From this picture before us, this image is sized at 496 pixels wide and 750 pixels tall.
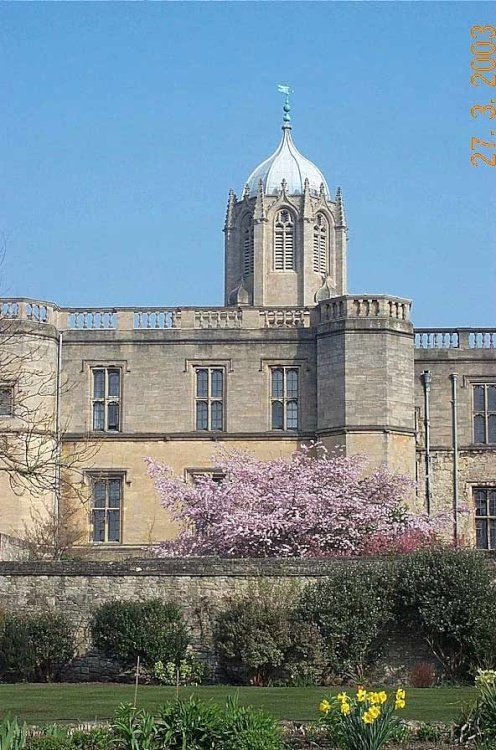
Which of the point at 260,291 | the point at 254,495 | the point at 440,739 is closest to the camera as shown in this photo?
the point at 440,739

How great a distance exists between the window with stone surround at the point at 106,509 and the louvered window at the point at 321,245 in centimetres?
1654

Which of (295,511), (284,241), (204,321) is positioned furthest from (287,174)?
(295,511)

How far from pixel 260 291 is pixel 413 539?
2189 centimetres

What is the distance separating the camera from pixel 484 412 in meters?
43.4

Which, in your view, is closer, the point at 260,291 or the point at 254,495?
the point at 254,495

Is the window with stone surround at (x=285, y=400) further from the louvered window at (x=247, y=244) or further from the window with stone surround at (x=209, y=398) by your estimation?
the louvered window at (x=247, y=244)

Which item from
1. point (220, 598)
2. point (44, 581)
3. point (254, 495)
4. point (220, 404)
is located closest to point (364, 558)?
point (220, 598)

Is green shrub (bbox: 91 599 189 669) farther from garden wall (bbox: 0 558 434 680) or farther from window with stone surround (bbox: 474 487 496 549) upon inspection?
window with stone surround (bbox: 474 487 496 549)

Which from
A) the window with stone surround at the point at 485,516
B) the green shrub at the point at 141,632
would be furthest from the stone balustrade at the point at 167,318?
the green shrub at the point at 141,632

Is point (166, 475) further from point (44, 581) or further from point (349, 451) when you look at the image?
point (44, 581)

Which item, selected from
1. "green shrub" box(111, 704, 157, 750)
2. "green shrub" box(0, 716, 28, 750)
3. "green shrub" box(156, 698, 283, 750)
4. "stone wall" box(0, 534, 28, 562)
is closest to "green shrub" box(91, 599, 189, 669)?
"stone wall" box(0, 534, 28, 562)

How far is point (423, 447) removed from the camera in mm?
43156

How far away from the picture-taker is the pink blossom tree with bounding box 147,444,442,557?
121 ft

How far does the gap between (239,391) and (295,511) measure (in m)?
6.22
